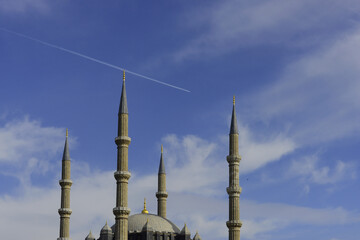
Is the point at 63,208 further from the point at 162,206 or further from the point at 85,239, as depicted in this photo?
the point at 162,206

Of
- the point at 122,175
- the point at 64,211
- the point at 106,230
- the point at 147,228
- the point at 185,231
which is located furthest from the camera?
the point at 64,211

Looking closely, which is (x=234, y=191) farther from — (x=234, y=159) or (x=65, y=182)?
(x=65, y=182)

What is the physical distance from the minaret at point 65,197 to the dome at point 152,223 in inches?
209

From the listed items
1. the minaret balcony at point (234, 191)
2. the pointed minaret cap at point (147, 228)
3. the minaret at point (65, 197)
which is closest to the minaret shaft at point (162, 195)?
the pointed minaret cap at point (147, 228)

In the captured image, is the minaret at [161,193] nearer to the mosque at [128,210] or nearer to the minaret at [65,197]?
the mosque at [128,210]

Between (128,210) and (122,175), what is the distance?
3267mm

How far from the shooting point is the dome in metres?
66.4

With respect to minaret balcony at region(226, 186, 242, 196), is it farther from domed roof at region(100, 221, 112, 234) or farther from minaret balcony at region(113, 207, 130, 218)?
domed roof at region(100, 221, 112, 234)

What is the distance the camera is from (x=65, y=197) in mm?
70938

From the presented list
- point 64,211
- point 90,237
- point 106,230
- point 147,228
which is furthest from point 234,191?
point 64,211

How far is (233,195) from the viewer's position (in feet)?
215

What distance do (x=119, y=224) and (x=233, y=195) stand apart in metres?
12.3

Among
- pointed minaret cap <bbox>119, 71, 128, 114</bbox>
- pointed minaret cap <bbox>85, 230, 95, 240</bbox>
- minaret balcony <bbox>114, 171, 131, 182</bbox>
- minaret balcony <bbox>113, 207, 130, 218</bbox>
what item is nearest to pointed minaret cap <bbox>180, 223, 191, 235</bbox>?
minaret balcony <bbox>113, 207, 130, 218</bbox>

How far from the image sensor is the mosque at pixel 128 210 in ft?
199
